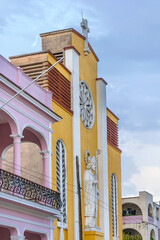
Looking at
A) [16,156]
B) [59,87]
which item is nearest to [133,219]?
[59,87]

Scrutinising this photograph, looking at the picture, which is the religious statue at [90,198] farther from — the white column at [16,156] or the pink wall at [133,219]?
the pink wall at [133,219]

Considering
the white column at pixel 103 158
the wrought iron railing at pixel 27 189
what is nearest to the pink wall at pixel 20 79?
the wrought iron railing at pixel 27 189

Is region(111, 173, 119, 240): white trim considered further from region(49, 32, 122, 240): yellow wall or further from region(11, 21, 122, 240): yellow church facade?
region(49, 32, 122, 240): yellow wall

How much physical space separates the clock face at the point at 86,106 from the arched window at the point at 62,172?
11.3ft

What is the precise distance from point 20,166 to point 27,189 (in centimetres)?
118

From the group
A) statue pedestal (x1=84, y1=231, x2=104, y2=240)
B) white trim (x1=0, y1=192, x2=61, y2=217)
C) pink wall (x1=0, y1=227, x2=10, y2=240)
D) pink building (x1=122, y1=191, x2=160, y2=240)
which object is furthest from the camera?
pink building (x1=122, y1=191, x2=160, y2=240)

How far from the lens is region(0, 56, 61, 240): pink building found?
17344 millimetres

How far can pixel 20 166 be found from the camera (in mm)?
19344

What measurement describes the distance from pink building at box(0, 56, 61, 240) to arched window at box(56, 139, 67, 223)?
2.96 meters

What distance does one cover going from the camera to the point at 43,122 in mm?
20547

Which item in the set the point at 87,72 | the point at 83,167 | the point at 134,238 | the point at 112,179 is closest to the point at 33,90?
the point at 83,167

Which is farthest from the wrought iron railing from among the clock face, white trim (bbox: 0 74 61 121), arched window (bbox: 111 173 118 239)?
arched window (bbox: 111 173 118 239)

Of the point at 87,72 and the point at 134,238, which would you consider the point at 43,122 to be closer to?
the point at 87,72

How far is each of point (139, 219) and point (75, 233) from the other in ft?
81.3
